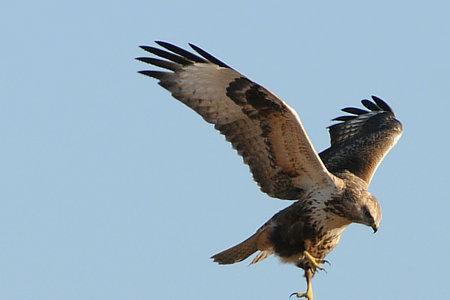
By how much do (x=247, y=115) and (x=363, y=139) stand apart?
2.34 metres

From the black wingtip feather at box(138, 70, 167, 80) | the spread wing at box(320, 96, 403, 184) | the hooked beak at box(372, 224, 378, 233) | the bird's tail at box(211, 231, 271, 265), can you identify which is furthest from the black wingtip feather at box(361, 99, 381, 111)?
the black wingtip feather at box(138, 70, 167, 80)

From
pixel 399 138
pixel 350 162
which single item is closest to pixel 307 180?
pixel 350 162

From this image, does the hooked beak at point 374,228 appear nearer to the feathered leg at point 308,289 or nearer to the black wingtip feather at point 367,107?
the feathered leg at point 308,289

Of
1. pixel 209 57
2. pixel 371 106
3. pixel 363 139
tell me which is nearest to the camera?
pixel 209 57

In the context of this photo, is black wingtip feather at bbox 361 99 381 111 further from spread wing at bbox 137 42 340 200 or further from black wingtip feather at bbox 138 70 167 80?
black wingtip feather at bbox 138 70 167 80

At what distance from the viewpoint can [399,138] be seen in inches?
499

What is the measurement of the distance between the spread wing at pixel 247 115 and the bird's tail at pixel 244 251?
1.72ft

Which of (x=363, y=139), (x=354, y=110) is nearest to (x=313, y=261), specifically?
(x=363, y=139)

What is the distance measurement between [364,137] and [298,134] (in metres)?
2.44

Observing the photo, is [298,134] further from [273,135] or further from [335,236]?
[335,236]

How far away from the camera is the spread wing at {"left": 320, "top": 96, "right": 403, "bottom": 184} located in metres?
11.9

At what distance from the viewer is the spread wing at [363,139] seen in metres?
11.9

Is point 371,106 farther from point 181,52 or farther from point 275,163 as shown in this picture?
point 181,52

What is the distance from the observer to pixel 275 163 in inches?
427
